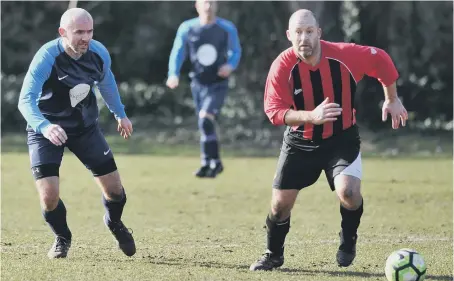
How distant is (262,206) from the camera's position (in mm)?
11781

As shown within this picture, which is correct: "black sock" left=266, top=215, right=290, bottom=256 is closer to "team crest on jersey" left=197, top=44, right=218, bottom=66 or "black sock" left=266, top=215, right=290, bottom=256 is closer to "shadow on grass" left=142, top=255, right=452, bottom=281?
"shadow on grass" left=142, top=255, right=452, bottom=281

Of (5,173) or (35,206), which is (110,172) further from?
(5,173)

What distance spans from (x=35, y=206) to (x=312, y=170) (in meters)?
5.20

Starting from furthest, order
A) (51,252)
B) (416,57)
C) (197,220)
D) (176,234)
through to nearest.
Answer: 1. (416,57)
2. (197,220)
3. (176,234)
4. (51,252)

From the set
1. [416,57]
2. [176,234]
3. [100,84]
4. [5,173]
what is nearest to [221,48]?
[5,173]

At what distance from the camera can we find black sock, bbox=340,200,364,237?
748 cm

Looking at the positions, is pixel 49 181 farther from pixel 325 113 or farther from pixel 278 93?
pixel 325 113

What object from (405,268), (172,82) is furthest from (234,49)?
(405,268)

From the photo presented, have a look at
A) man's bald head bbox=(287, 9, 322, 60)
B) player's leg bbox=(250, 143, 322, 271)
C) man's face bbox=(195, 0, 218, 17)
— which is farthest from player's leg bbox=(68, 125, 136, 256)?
man's face bbox=(195, 0, 218, 17)

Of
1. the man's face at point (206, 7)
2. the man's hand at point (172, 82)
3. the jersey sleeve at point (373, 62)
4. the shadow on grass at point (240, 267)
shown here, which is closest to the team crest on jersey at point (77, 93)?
the shadow on grass at point (240, 267)

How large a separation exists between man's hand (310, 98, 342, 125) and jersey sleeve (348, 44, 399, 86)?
609mm

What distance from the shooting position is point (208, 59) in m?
14.3

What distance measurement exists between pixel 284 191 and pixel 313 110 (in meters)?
0.71

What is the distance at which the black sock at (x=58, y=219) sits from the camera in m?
7.97
